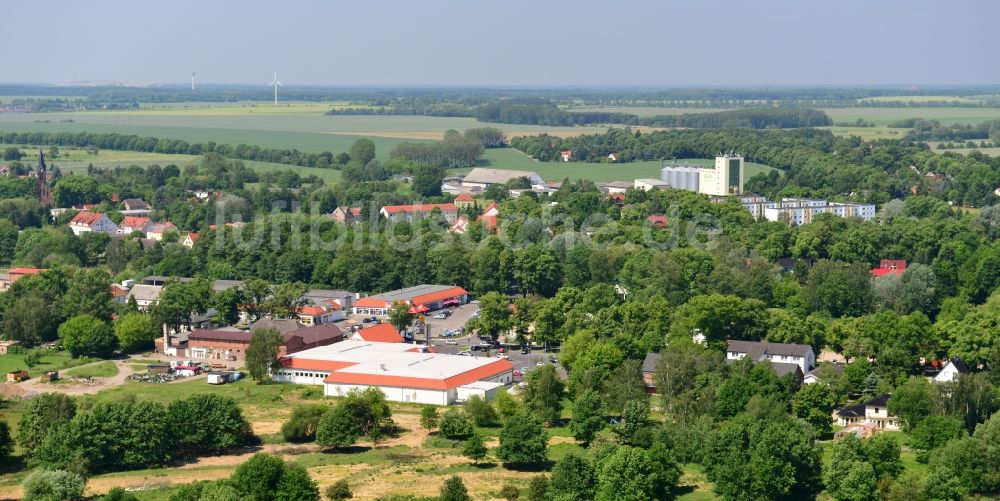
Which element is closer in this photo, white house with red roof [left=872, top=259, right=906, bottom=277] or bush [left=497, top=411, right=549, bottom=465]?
bush [left=497, top=411, right=549, bottom=465]

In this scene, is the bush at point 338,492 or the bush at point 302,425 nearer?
the bush at point 338,492

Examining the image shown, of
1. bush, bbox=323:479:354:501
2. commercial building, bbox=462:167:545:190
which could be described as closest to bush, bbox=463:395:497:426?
bush, bbox=323:479:354:501

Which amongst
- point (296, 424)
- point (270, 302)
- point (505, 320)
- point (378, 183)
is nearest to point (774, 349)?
point (505, 320)

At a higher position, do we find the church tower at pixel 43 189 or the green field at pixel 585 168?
the church tower at pixel 43 189

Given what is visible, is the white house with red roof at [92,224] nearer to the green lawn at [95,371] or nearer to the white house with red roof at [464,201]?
the white house with red roof at [464,201]

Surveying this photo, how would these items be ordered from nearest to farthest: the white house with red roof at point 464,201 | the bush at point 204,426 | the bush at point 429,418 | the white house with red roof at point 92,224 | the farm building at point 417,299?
the bush at point 204,426
the bush at point 429,418
the farm building at point 417,299
the white house with red roof at point 92,224
the white house with red roof at point 464,201

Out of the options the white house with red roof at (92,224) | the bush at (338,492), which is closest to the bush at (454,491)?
the bush at (338,492)

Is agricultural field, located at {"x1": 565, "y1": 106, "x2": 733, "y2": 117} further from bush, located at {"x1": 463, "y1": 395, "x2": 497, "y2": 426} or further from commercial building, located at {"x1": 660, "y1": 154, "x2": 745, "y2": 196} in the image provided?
bush, located at {"x1": 463, "y1": 395, "x2": 497, "y2": 426}
